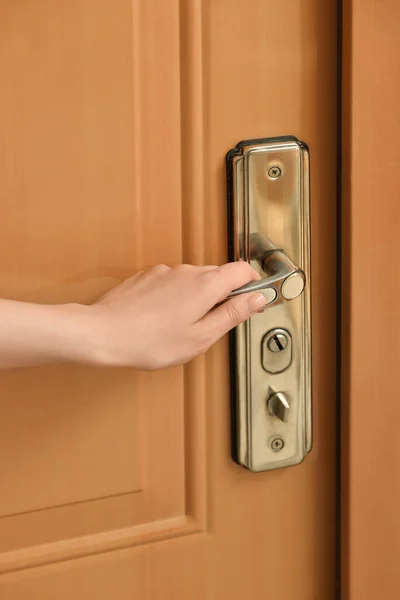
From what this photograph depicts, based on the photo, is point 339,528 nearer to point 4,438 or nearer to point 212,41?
point 4,438

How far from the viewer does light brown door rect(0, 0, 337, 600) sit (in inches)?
26.8

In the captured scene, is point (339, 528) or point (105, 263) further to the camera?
point (339, 528)

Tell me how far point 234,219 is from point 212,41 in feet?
0.51

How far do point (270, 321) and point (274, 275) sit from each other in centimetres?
7

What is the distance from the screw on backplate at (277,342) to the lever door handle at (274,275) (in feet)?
0.20

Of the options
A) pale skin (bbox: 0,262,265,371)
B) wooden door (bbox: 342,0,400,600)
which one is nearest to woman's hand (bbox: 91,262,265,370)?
pale skin (bbox: 0,262,265,371)

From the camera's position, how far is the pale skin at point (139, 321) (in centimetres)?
60

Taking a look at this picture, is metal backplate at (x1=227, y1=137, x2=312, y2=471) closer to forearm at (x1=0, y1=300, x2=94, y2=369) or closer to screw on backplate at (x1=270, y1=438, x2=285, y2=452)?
screw on backplate at (x1=270, y1=438, x2=285, y2=452)

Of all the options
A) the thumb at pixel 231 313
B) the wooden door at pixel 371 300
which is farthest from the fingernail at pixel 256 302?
the wooden door at pixel 371 300

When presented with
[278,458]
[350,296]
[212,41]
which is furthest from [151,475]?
[212,41]

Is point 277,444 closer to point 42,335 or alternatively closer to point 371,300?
point 371,300

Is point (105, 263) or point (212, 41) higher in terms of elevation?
point (212, 41)

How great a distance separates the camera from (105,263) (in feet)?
2.35

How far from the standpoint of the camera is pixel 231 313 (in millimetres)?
687
